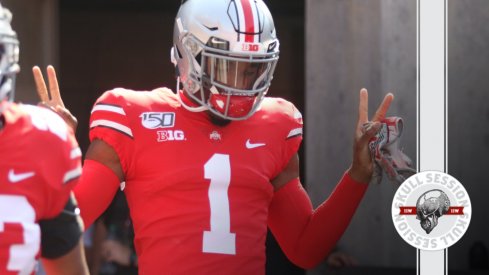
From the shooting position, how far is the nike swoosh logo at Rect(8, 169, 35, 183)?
1.93 metres

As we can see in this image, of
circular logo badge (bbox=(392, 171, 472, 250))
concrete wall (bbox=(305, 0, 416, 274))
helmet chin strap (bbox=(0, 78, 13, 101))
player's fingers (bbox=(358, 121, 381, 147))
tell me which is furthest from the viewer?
concrete wall (bbox=(305, 0, 416, 274))

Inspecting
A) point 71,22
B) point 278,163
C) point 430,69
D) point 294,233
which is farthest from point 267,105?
point 71,22

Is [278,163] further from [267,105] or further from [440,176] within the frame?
[440,176]

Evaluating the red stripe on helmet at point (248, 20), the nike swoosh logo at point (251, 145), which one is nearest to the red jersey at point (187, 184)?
the nike swoosh logo at point (251, 145)

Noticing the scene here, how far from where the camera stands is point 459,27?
137 inches

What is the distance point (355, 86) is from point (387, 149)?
1417 millimetres

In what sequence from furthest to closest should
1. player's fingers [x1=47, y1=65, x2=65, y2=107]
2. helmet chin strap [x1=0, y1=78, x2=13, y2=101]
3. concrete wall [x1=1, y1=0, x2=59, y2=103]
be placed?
concrete wall [x1=1, y1=0, x2=59, y2=103] < player's fingers [x1=47, y1=65, x2=65, y2=107] < helmet chin strap [x1=0, y1=78, x2=13, y2=101]

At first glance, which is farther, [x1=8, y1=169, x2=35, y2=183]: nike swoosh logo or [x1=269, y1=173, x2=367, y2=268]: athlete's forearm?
[x1=269, y1=173, x2=367, y2=268]: athlete's forearm

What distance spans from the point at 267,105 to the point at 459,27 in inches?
41.5

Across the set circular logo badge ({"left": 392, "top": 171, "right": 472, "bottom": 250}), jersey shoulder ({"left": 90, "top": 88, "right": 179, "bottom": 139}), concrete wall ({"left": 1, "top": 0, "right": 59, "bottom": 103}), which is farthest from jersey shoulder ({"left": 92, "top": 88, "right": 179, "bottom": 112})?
concrete wall ({"left": 1, "top": 0, "right": 59, "bottom": 103})

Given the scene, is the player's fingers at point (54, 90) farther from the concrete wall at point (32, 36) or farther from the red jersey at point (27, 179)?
the concrete wall at point (32, 36)

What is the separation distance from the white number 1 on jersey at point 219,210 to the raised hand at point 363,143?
0.36 metres

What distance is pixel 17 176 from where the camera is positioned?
1.93 metres

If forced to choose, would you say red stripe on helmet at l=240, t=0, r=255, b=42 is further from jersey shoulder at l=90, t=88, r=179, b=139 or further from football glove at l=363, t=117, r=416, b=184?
football glove at l=363, t=117, r=416, b=184
